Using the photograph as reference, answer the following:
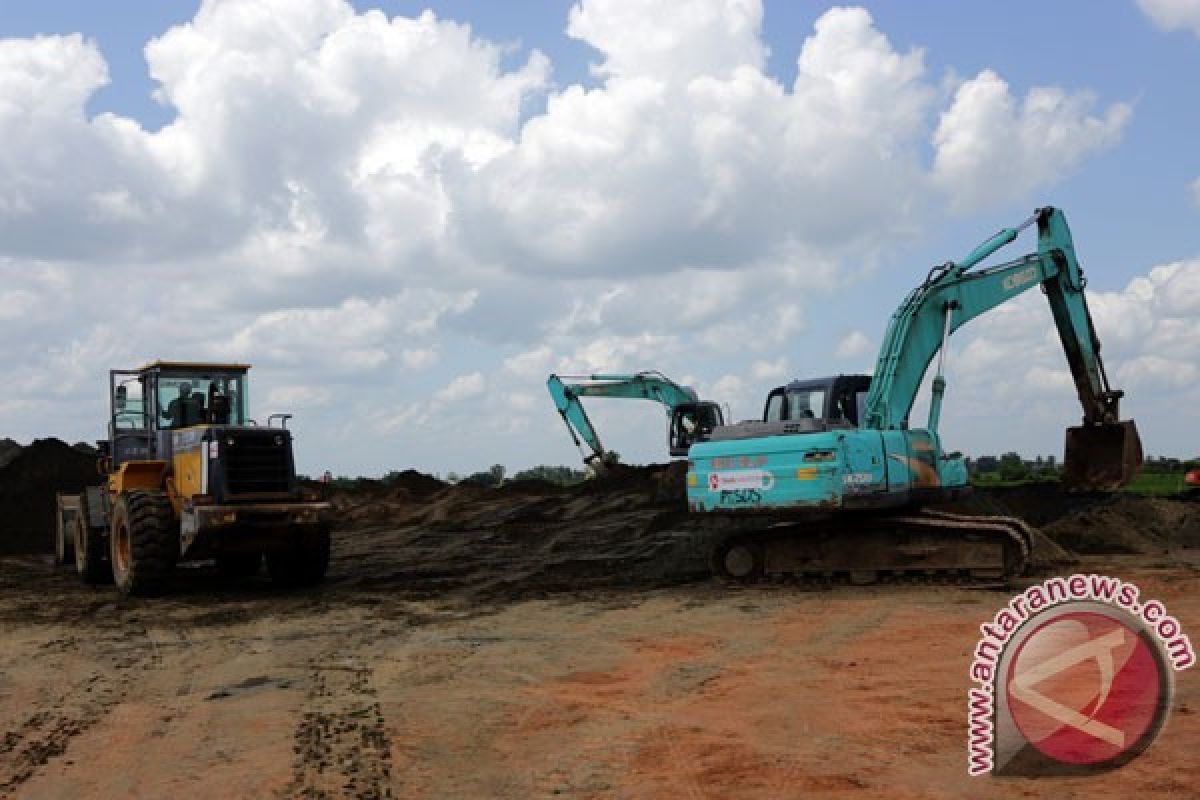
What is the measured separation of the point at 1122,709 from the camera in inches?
287

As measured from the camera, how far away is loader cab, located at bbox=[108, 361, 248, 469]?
1778cm

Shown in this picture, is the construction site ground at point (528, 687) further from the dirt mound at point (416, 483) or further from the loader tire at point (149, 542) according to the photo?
the dirt mound at point (416, 483)

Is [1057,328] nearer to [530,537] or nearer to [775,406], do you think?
[775,406]

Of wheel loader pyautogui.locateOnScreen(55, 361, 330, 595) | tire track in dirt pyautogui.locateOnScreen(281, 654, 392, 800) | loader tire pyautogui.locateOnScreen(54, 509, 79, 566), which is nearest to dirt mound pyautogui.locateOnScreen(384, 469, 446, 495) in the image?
loader tire pyautogui.locateOnScreen(54, 509, 79, 566)

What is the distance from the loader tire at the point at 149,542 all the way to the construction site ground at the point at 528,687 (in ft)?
1.00

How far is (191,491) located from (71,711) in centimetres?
752

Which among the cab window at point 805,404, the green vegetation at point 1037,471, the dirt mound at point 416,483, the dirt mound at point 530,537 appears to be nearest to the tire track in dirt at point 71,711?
the dirt mound at point 530,537

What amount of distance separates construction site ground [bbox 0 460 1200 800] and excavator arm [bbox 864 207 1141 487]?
1627 mm

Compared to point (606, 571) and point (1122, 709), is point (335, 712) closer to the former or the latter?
point (1122, 709)

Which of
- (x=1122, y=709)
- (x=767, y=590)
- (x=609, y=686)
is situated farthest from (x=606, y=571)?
(x=1122, y=709)

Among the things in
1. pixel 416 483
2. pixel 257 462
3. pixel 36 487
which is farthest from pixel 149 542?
pixel 416 483

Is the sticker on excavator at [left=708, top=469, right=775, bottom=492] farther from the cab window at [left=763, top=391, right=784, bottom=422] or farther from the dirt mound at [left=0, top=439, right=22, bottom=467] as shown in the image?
the dirt mound at [left=0, top=439, right=22, bottom=467]

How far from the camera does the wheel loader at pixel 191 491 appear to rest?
617 inches

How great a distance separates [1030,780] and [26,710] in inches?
298
